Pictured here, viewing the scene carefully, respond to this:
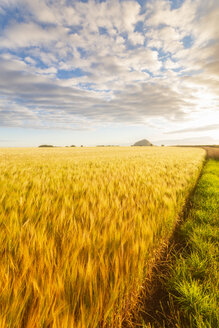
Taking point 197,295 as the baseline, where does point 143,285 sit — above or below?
below

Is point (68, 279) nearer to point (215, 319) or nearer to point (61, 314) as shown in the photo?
point (61, 314)

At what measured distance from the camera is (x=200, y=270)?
145 centimetres

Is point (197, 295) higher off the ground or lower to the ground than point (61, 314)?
lower

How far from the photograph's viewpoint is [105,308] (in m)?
0.99

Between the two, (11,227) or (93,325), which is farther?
(11,227)

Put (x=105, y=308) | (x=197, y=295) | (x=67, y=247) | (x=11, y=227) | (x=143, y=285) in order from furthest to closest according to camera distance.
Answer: (x=11, y=227)
(x=143, y=285)
(x=67, y=247)
(x=197, y=295)
(x=105, y=308)

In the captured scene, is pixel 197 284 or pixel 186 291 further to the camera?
pixel 197 284

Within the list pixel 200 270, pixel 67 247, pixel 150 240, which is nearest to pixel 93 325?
pixel 67 247

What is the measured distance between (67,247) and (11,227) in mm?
634

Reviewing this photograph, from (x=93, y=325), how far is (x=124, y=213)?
1.19 metres

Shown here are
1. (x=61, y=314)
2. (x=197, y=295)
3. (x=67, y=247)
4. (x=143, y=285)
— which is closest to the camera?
(x=61, y=314)

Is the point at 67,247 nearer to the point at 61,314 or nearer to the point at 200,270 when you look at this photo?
the point at 61,314

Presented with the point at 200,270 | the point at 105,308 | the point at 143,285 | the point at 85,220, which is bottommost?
the point at 143,285

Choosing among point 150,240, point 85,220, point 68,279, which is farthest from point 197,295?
point 85,220
